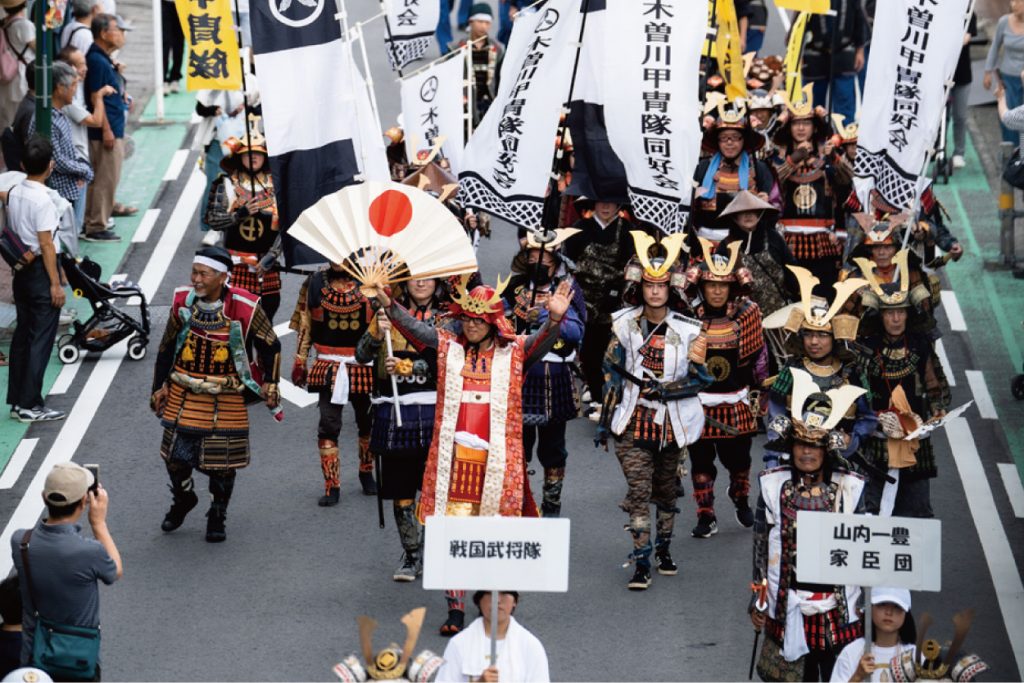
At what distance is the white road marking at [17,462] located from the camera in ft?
44.6

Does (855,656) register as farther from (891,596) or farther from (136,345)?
(136,345)

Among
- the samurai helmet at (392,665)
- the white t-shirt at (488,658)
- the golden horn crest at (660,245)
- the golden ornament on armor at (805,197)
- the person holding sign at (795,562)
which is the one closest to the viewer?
the samurai helmet at (392,665)

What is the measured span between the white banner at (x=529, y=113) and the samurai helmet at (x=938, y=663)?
4381 mm

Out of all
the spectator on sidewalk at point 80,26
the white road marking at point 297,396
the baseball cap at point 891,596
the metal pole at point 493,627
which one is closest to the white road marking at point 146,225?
the spectator on sidewalk at point 80,26

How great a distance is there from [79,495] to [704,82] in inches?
343

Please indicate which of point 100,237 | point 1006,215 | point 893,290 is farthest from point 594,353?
point 100,237

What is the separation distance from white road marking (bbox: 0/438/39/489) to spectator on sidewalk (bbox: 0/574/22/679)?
12.8ft

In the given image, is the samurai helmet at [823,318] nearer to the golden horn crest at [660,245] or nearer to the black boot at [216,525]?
the golden horn crest at [660,245]

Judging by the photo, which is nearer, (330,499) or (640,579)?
(640,579)

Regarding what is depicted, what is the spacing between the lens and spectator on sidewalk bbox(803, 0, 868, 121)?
70.7ft

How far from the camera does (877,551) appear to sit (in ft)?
29.6

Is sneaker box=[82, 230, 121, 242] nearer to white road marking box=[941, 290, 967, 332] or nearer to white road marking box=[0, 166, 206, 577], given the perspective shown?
white road marking box=[0, 166, 206, 577]

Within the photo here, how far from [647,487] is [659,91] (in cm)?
262

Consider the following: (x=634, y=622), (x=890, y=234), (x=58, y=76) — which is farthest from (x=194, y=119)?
(x=634, y=622)
